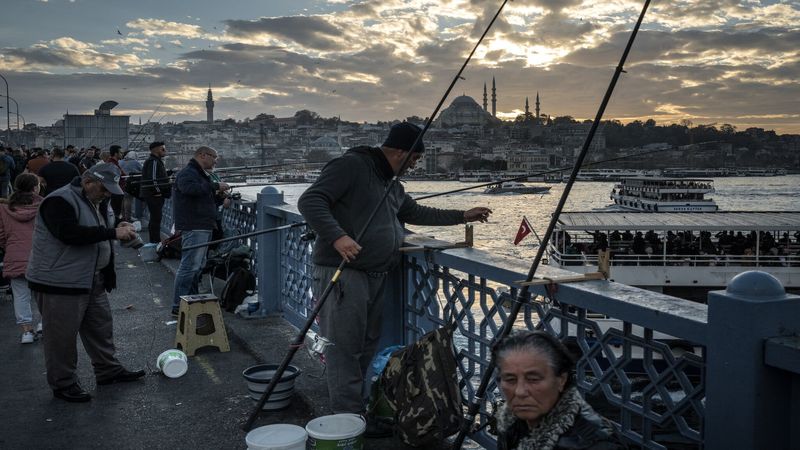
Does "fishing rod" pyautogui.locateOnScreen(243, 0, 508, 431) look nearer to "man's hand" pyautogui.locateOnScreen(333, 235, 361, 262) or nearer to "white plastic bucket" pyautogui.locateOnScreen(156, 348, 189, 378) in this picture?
"man's hand" pyautogui.locateOnScreen(333, 235, 361, 262)

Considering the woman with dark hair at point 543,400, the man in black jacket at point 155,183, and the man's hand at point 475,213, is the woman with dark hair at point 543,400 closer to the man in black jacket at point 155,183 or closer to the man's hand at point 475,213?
the man's hand at point 475,213

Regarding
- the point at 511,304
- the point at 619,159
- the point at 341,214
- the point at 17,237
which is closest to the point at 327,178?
the point at 341,214

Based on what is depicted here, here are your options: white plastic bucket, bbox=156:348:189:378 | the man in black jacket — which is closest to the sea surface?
the man in black jacket

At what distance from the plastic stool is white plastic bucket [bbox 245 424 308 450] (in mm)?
2673

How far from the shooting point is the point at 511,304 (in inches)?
136

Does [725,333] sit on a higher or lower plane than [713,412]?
higher

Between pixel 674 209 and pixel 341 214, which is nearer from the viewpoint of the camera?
pixel 341 214

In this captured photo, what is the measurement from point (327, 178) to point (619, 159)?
5.48ft

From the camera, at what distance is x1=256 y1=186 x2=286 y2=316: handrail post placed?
7.20m

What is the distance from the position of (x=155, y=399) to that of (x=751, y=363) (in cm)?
419

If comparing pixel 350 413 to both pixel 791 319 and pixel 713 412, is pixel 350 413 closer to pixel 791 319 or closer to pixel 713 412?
pixel 713 412

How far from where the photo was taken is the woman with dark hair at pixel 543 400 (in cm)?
221

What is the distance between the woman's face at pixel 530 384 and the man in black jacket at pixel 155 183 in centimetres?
1033

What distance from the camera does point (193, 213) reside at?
301 inches
